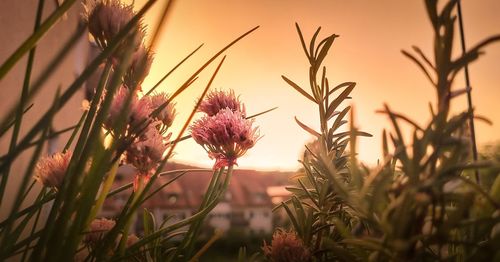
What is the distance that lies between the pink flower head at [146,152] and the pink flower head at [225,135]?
0.15 meters

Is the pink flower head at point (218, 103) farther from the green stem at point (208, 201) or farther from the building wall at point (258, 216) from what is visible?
the building wall at point (258, 216)

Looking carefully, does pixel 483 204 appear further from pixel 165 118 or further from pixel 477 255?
pixel 165 118

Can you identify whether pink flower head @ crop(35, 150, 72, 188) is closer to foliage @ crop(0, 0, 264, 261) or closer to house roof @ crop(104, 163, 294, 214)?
foliage @ crop(0, 0, 264, 261)

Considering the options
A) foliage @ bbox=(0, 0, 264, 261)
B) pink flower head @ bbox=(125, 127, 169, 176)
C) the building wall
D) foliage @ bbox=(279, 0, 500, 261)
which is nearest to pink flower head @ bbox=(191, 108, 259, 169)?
foliage @ bbox=(0, 0, 264, 261)

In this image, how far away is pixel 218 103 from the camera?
81 cm

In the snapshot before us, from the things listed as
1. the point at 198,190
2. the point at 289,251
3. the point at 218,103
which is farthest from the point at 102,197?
the point at 198,190

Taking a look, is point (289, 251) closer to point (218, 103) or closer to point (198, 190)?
point (218, 103)

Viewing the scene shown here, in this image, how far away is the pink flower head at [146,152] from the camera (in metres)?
0.52

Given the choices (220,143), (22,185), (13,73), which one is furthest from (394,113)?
(13,73)

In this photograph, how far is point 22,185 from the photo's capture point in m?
0.33

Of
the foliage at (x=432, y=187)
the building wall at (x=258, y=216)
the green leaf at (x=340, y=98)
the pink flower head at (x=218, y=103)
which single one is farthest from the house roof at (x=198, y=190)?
the foliage at (x=432, y=187)

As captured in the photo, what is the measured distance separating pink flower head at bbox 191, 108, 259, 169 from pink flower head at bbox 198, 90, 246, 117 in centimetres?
7

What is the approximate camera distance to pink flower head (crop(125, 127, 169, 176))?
0.52m

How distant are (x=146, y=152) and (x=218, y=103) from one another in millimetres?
302
